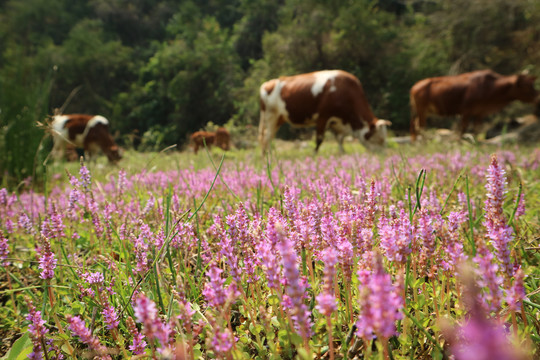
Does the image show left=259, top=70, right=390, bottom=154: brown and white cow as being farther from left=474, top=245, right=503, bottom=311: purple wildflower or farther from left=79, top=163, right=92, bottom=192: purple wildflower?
left=474, top=245, right=503, bottom=311: purple wildflower

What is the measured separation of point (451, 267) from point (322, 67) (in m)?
23.4

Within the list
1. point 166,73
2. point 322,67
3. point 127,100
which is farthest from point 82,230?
point 127,100

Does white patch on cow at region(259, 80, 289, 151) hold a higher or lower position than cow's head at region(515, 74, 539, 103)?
lower

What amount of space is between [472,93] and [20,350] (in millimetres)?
13237

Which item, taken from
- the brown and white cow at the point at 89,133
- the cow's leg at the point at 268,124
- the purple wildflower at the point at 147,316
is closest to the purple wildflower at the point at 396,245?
the purple wildflower at the point at 147,316

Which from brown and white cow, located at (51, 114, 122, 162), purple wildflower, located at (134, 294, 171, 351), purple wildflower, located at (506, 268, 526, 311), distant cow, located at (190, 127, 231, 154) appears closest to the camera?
purple wildflower, located at (134, 294, 171, 351)

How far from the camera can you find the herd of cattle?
919 cm

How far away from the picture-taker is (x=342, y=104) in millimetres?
9148

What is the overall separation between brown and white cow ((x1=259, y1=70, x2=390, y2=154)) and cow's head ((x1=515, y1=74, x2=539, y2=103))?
542 cm

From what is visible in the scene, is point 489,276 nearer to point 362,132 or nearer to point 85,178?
point 85,178

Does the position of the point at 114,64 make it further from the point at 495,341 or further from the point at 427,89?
the point at 495,341

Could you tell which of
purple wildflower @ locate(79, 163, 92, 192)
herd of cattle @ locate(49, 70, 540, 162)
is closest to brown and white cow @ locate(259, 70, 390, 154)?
herd of cattle @ locate(49, 70, 540, 162)

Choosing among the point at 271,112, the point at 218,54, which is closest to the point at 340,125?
the point at 271,112

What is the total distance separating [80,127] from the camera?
12.6 meters
